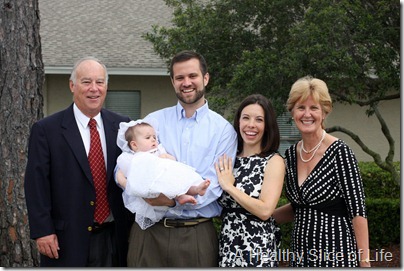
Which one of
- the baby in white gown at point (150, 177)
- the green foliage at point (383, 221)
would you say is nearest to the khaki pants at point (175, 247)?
the baby in white gown at point (150, 177)

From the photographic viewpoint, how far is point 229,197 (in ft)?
14.7

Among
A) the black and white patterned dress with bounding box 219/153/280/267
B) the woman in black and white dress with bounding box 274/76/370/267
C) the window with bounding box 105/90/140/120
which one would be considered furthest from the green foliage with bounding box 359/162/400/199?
the black and white patterned dress with bounding box 219/153/280/267

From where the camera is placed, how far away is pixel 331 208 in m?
4.43

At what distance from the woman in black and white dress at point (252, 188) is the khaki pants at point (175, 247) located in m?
0.10

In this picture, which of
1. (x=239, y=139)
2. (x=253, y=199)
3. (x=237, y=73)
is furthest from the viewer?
(x=237, y=73)

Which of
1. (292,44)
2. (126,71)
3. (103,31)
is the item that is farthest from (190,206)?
(103,31)

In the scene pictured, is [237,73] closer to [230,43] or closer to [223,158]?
[230,43]

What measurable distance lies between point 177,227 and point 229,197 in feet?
1.32

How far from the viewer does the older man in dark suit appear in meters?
4.57

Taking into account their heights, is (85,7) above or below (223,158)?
above

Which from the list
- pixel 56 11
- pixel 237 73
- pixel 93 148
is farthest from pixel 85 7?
pixel 93 148

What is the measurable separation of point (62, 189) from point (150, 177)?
0.65m

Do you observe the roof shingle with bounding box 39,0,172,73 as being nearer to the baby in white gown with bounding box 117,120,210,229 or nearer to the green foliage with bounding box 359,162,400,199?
the green foliage with bounding box 359,162,400,199

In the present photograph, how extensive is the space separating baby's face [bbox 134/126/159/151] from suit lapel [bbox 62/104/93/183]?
37 centimetres
